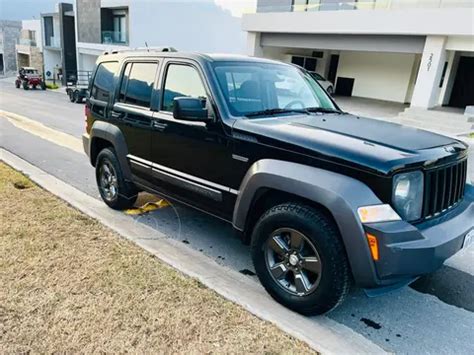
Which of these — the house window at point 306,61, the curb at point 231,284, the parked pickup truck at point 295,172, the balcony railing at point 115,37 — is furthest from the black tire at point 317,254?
the balcony railing at point 115,37

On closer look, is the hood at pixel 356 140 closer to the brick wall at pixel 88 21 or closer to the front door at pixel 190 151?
the front door at pixel 190 151

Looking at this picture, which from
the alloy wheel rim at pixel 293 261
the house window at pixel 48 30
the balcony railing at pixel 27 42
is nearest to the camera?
the alloy wheel rim at pixel 293 261

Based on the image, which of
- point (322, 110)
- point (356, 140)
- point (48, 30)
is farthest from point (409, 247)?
point (48, 30)

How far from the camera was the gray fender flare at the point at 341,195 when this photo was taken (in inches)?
101

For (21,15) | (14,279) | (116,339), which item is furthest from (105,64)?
(21,15)

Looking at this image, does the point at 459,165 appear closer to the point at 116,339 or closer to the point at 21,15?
the point at 116,339

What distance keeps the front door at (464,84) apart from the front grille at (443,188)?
18.8 metres

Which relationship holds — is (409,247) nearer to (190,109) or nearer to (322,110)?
(322,110)

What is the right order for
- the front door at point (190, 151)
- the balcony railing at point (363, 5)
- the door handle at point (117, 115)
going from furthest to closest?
1. the balcony railing at point (363, 5)
2. the door handle at point (117, 115)
3. the front door at point (190, 151)

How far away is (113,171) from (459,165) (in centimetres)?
386

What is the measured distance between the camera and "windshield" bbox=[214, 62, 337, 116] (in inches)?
143

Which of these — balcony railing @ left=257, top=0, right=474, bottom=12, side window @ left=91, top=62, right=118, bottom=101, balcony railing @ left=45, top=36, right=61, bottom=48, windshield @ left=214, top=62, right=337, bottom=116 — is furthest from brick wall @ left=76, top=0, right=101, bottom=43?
windshield @ left=214, top=62, right=337, bottom=116

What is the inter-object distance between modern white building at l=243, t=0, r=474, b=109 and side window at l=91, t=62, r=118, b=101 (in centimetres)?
1539

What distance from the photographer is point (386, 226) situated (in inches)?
99.3
